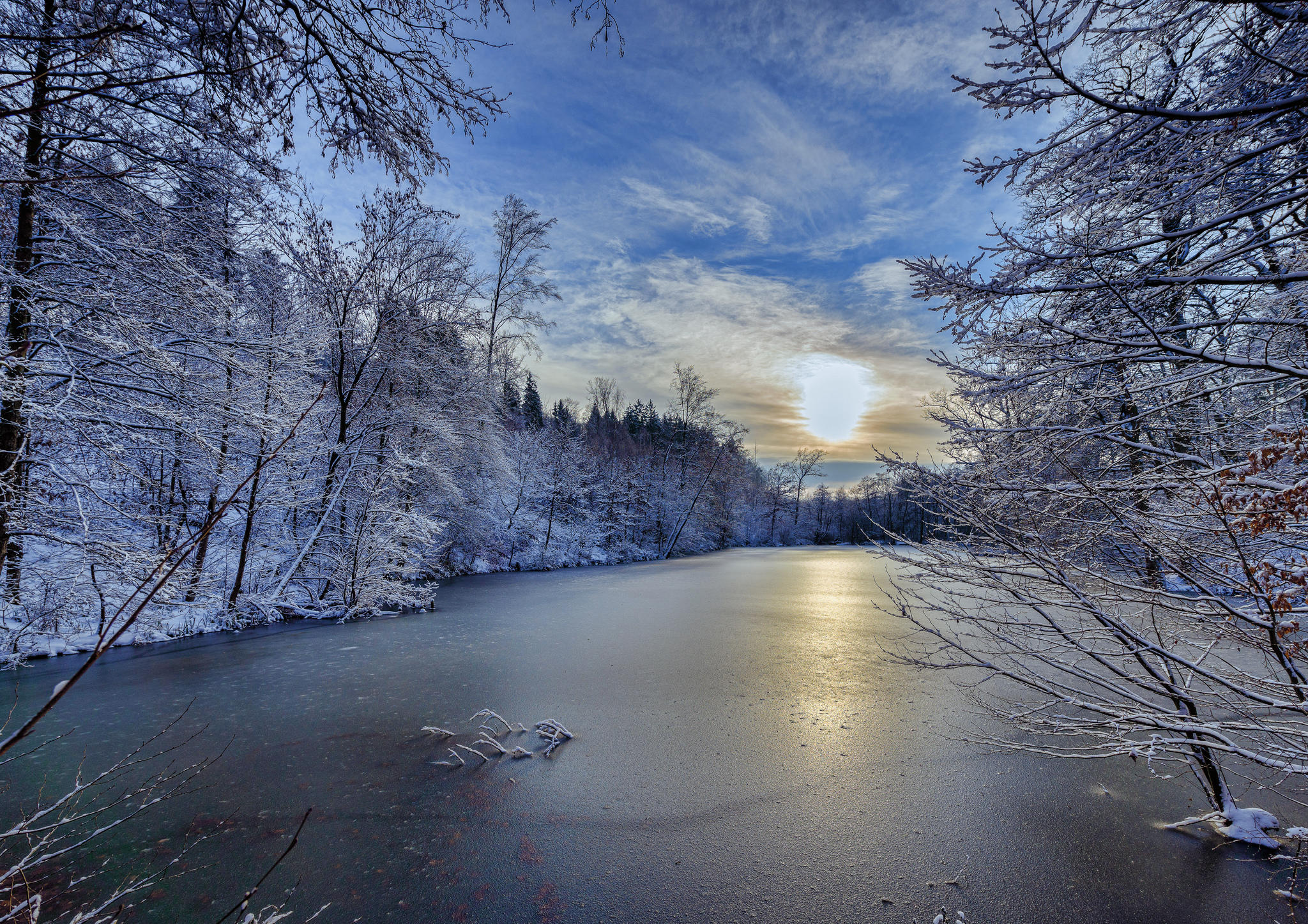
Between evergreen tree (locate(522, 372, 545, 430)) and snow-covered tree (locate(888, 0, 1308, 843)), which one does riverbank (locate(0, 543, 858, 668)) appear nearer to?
snow-covered tree (locate(888, 0, 1308, 843))

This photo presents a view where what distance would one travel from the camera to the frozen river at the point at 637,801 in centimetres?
291

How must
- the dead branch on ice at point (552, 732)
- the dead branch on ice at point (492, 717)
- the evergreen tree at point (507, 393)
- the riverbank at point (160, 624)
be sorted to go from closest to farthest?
the dead branch on ice at point (552, 732), the dead branch on ice at point (492, 717), the riverbank at point (160, 624), the evergreen tree at point (507, 393)

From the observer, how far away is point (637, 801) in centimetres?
376

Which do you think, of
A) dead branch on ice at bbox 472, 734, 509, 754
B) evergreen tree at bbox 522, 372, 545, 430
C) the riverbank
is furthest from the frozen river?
evergreen tree at bbox 522, 372, 545, 430

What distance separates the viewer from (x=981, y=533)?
335cm

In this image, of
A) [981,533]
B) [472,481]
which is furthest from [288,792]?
[472,481]

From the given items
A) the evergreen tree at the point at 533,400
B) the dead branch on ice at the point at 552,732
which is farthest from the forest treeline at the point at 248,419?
the evergreen tree at the point at 533,400

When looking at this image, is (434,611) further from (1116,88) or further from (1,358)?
(1116,88)

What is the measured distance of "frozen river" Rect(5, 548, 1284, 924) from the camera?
291 cm

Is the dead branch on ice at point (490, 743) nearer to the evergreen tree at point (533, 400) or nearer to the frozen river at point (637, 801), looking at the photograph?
the frozen river at point (637, 801)

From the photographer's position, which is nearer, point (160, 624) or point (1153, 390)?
point (1153, 390)

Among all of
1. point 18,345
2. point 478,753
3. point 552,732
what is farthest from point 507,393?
point 478,753

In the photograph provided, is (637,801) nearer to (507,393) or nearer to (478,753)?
(478,753)

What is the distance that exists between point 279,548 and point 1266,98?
1264 cm
